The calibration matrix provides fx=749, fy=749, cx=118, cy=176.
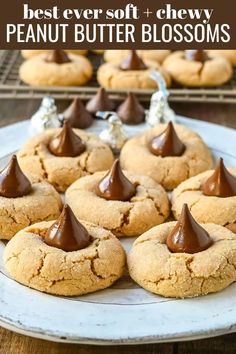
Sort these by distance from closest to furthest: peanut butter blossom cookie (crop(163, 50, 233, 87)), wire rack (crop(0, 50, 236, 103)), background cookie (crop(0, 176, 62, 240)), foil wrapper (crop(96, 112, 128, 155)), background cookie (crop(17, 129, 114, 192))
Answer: background cookie (crop(0, 176, 62, 240)), background cookie (crop(17, 129, 114, 192)), foil wrapper (crop(96, 112, 128, 155)), wire rack (crop(0, 50, 236, 103)), peanut butter blossom cookie (crop(163, 50, 233, 87))

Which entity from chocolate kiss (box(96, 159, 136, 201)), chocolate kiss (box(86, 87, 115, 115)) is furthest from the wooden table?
chocolate kiss (box(86, 87, 115, 115))

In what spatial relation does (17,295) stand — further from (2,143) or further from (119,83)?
(119,83)

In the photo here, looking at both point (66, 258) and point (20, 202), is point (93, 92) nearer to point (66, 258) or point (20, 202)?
point (20, 202)

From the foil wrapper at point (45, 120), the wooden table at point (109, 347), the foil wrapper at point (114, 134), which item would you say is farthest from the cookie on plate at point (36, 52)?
the wooden table at point (109, 347)

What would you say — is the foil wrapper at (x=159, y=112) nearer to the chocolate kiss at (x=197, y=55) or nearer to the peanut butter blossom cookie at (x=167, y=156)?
the peanut butter blossom cookie at (x=167, y=156)

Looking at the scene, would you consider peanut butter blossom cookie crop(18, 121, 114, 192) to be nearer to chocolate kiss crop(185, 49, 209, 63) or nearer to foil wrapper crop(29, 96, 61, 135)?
foil wrapper crop(29, 96, 61, 135)

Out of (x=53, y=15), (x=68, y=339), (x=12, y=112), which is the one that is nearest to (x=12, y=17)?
(x=53, y=15)

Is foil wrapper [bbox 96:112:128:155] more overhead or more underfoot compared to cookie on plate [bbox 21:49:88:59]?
more underfoot
